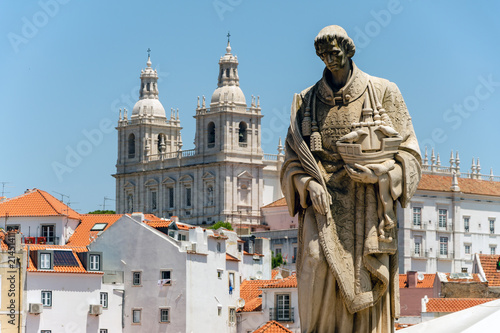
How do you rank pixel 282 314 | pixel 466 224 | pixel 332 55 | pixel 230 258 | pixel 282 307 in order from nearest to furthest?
1. pixel 332 55
2. pixel 282 314
3. pixel 282 307
4. pixel 230 258
5. pixel 466 224

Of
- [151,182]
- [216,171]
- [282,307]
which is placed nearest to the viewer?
[282,307]

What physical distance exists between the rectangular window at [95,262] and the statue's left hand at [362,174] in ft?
160

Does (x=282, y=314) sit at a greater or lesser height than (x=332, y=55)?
lesser

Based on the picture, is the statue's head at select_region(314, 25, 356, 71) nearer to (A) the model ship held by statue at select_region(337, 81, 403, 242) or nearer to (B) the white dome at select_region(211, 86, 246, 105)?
(A) the model ship held by statue at select_region(337, 81, 403, 242)

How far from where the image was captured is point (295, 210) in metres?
10.4

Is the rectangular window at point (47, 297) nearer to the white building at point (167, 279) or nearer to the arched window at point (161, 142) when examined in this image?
the white building at point (167, 279)

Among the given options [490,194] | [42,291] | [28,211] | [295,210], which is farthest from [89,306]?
[490,194]

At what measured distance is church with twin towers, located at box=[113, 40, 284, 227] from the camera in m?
132

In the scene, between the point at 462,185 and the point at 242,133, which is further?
the point at 242,133

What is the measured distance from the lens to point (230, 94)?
451 ft

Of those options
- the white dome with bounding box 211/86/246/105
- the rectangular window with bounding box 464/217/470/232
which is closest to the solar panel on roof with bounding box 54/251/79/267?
the rectangular window with bounding box 464/217/470/232

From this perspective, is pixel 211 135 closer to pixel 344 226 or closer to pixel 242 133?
pixel 242 133

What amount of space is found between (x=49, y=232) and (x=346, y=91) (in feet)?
209

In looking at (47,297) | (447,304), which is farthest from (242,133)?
(447,304)
